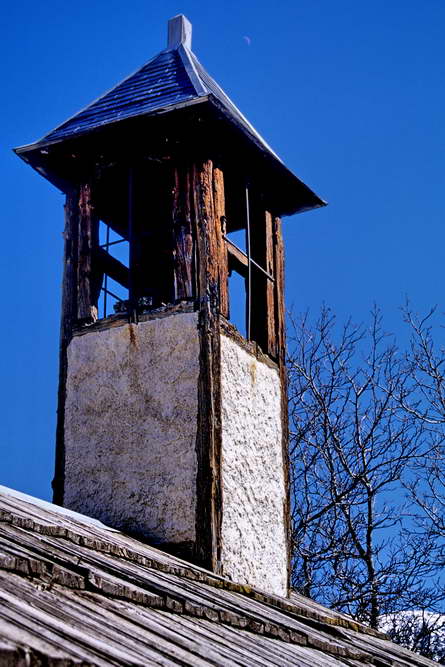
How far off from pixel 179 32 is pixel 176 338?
149 inches

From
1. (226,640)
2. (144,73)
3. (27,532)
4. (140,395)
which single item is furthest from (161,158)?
(226,640)

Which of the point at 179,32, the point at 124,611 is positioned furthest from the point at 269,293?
the point at 124,611

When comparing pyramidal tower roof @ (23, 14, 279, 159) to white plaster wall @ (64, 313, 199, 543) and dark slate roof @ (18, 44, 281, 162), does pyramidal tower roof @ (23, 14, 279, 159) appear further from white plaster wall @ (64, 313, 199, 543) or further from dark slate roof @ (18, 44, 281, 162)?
white plaster wall @ (64, 313, 199, 543)

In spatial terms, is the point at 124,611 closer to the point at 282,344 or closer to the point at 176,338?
the point at 176,338

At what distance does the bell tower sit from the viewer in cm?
705

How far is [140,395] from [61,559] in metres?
3.17

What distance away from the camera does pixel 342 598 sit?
14.8 m

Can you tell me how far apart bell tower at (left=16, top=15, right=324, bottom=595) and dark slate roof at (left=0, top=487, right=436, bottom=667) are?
653mm

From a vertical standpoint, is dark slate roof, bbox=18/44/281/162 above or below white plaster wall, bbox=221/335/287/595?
above

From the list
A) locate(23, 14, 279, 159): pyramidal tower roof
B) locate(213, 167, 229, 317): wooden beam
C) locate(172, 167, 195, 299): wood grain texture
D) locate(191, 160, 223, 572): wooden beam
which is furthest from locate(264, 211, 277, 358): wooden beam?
locate(172, 167, 195, 299): wood grain texture

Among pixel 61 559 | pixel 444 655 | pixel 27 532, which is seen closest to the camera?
pixel 61 559

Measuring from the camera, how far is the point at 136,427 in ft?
23.9

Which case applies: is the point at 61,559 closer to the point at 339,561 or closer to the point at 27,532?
the point at 27,532

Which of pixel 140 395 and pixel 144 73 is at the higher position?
pixel 144 73
